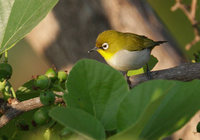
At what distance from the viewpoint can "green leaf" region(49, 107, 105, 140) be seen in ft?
1.13

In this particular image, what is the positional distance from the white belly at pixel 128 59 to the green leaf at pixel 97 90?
0.88 metres

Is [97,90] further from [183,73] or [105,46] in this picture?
[105,46]

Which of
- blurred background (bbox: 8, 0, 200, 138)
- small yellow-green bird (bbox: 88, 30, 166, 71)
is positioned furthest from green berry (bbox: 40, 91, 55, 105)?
blurred background (bbox: 8, 0, 200, 138)

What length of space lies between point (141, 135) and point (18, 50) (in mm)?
2842

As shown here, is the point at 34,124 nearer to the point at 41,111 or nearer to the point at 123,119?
the point at 41,111

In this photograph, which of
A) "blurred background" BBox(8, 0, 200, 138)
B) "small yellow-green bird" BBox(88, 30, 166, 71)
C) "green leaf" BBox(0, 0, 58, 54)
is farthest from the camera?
"blurred background" BBox(8, 0, 200, 138)

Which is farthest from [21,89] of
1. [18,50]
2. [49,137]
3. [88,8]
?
[18,50]

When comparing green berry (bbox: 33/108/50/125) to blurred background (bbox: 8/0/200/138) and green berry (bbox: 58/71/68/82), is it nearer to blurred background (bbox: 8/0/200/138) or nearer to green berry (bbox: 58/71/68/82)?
green berry (bbox: 58/71/68/82)

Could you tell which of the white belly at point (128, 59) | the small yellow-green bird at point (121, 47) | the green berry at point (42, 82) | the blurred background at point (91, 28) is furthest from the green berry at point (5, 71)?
the blurred background at point (91, 28)

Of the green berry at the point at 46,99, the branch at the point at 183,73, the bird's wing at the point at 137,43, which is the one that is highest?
the green berry at the point at 46,99

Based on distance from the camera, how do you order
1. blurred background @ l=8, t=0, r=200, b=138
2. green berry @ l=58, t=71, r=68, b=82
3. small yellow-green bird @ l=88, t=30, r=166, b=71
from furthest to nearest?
blurred background @ l=8, t=0, r=200, b=138 → small yellow-green bird @ l=88, t=30, r=166, b=71 → green berry @ l=58, t=71, r=68, b=82

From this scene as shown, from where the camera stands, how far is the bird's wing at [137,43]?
160 centimetres

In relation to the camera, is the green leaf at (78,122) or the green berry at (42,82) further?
the green berry at (42,82)

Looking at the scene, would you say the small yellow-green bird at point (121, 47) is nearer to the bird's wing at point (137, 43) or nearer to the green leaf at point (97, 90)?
the bird's wing at point (137, 43)
